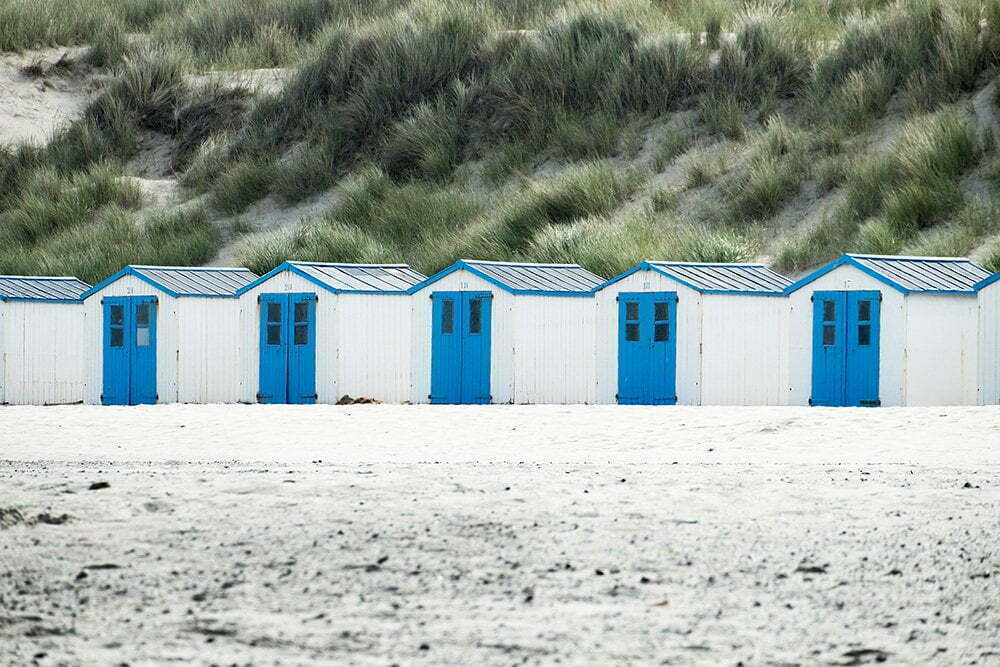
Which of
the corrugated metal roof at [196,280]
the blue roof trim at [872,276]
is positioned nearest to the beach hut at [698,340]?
the blue roof trim at [872,276]

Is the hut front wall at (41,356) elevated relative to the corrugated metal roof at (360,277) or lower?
lower

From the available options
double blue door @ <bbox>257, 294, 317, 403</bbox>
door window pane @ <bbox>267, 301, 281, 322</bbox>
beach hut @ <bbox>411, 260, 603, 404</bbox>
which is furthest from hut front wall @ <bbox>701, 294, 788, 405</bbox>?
door window pane @ <bbox>267, 301, 281, 322</bbox>

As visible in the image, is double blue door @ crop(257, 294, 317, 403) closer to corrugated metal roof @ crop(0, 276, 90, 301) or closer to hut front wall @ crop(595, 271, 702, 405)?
corrugated metal roof @ crop(0, 276, 90, 301)

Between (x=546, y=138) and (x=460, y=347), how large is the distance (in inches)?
554

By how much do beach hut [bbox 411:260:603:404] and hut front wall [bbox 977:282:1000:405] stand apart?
483 cm

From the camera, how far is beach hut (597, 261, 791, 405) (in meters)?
21.3

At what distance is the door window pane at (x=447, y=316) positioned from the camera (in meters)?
22.8

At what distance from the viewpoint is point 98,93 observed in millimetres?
45625

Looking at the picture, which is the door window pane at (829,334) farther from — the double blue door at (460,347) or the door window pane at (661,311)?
the double blue door at (460,347)

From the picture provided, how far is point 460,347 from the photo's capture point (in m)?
22.7

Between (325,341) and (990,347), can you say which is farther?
(325,341)

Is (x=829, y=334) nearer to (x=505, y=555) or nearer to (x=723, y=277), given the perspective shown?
(x=723, y=277)

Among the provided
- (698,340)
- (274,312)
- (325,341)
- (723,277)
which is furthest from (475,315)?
(723,277)

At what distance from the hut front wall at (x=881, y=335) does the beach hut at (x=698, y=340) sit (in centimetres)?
19
